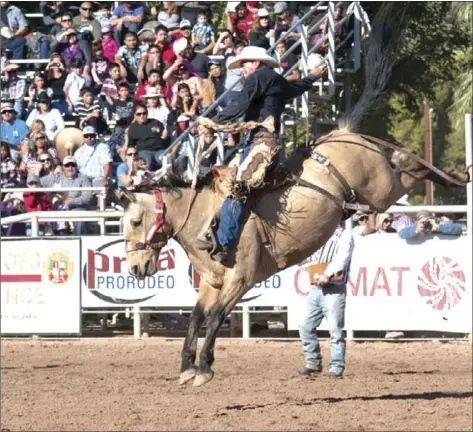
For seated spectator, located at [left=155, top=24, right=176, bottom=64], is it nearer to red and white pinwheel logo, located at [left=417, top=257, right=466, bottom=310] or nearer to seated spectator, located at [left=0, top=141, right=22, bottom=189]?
seated spectator, located at [left=0, top=141, right=22, bottom=189]

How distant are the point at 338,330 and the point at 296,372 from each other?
916mm

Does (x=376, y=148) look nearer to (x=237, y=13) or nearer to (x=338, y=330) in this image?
(x=338, y=330)

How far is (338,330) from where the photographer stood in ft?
38.2

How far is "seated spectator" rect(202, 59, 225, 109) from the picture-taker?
1648 cm

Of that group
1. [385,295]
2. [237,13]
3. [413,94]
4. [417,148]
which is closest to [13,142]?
[237,13]

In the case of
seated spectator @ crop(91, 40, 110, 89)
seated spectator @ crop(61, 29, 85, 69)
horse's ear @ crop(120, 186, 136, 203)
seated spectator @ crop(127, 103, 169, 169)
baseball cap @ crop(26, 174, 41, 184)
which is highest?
seated spectator @ crop(61, 29, 85, 69)

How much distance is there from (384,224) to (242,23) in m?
4.82

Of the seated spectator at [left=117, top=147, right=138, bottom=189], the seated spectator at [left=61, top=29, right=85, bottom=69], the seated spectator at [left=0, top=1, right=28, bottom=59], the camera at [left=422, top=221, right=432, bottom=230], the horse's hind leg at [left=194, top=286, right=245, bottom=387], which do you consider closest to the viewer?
the horse's hind leg at [left=194, top=286, right=245, bottom=387]

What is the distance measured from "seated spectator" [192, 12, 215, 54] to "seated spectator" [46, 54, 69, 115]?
2103mm

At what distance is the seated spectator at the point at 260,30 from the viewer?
16.7 meters

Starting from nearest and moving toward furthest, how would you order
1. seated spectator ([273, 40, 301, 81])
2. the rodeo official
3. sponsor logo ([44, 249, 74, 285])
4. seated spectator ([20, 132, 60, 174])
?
the rodeo official → sponsor logo ([44, 249, 74, 285]) → seated spectator ([273, 40, 301, 81]) → seated spectator ([20, 132, 60, 174])

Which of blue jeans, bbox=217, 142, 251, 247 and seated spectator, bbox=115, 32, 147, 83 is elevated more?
seated spectator, bbox=115, 32, 147, 83

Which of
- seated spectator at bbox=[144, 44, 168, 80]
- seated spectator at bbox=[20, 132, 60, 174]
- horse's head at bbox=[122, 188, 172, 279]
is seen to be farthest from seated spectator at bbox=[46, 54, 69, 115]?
horse's head at bbox=[122, 188, 172, 279]

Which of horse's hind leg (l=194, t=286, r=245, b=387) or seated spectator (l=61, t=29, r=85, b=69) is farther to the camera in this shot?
seated spectator (l=61, t=29, r=85, b=69)
